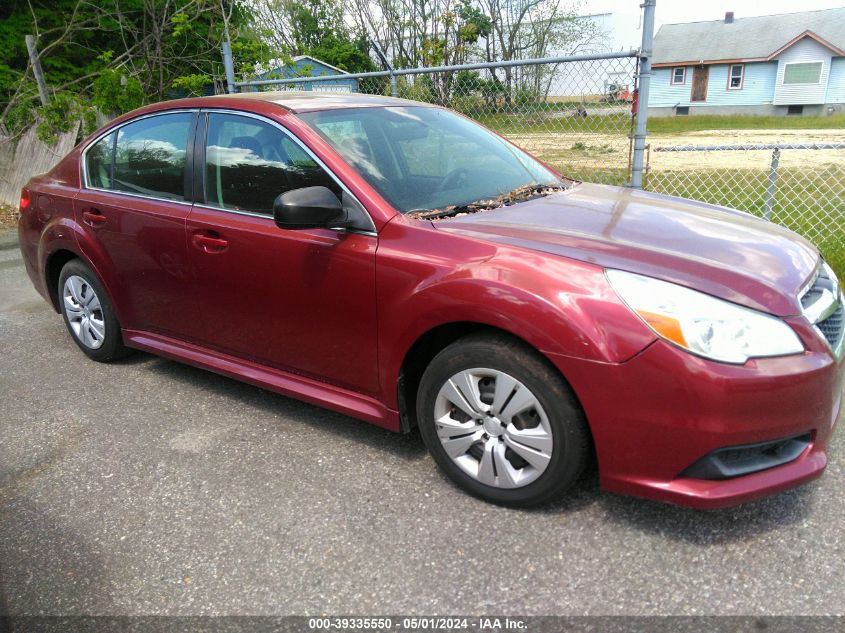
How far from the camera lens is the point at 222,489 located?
2949mm

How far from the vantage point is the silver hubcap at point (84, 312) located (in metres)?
4.30

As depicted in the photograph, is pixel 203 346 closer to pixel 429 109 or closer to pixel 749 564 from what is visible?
pixel 429 109

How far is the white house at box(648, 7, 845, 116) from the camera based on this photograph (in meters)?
41.1

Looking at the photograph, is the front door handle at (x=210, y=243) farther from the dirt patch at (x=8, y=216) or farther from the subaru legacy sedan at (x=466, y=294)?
the dirt patch at (x=8, y=216)

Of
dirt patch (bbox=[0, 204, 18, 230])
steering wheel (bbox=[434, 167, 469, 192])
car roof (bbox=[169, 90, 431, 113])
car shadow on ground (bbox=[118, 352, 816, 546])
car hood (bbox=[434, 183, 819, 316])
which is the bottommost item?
dirt patch (bbox=[0, 204, 18, 230])

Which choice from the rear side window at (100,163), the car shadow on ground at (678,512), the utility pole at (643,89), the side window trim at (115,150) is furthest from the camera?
the utility pole at (643,89)

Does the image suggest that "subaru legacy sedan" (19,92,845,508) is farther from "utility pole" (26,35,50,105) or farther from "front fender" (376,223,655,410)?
"utility pole" (26,35,50,105)

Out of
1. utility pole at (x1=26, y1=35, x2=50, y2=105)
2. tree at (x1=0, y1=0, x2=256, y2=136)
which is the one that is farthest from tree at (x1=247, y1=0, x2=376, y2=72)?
utility pole at (x1=26, y1=35, x2=50, y2=105)

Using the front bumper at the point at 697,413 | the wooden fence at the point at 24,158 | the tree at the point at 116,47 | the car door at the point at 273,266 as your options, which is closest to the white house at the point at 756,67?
the tree at the point at 116,47

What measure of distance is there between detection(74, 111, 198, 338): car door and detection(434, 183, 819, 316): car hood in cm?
161

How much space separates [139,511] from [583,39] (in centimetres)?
3213

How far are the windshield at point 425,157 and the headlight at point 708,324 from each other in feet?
3.57

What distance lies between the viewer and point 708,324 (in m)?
2.23

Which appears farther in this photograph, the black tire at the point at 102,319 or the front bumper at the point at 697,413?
the black tire at the point at 102,319
